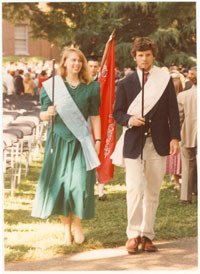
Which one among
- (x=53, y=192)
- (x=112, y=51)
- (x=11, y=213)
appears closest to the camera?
(x=53, y=192)

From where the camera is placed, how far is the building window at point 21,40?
4297 cm

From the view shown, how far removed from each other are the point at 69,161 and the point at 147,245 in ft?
3.74

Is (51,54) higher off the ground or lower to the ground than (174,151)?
higher

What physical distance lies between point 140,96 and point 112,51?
166 cm

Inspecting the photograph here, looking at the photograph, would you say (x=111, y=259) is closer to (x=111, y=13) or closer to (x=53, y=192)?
(x=53, y=192)

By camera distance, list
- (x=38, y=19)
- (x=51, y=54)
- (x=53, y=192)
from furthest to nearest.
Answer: (x=51, y=54)
(x=38, y=19)
(x=53, y=192)

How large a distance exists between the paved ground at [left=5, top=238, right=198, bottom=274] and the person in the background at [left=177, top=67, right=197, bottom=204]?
9.04 feet

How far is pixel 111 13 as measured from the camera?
36188mm

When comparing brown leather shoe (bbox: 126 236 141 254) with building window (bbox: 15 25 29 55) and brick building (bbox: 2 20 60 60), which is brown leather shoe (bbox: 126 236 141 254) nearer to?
brick building (bbox: 2 20 60 60)

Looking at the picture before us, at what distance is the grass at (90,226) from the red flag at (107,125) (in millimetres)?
638


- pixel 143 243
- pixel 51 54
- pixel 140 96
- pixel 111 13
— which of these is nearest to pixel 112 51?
pixel 140 96

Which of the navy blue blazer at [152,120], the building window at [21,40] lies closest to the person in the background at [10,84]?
the navy blue blazer at [152,120]

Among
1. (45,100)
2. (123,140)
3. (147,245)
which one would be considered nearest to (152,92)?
(123,140)

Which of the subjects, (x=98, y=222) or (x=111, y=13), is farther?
(x=111, y=13)
